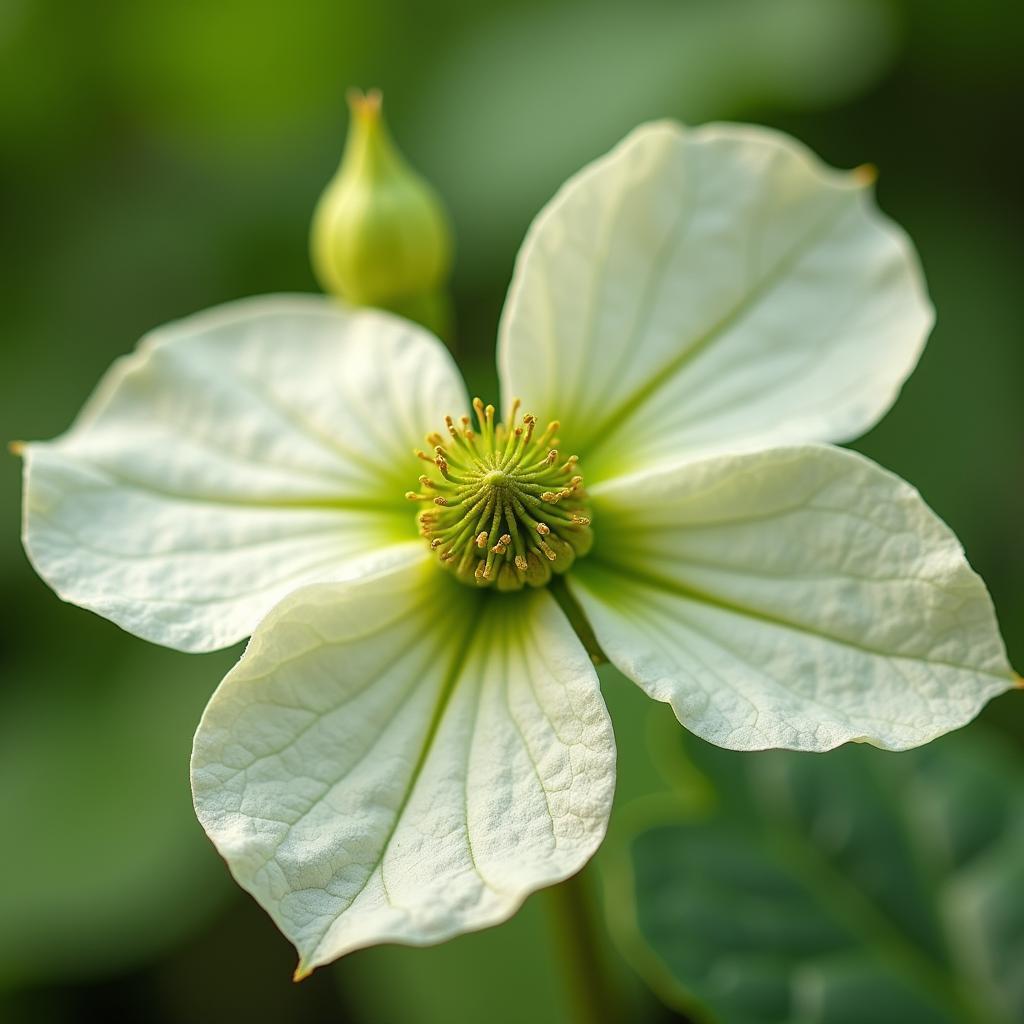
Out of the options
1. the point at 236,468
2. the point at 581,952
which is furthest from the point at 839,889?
the point at 236,468

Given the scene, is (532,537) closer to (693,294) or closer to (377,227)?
(693,294)

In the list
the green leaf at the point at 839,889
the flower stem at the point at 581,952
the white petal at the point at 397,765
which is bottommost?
the green leaf at the point at 839,889

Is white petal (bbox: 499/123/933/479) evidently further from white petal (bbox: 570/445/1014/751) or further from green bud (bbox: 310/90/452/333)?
green bud (bbox: 310/90/452/333)

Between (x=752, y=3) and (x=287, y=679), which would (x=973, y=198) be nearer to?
(x=752, y=3)

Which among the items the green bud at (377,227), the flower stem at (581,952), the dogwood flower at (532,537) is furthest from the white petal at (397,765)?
the green bud at (377,227)

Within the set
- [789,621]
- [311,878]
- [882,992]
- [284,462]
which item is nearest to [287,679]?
[311,878]

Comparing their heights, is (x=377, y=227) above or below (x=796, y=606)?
above

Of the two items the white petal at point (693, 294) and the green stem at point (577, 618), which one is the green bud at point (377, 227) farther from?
the green stem at point (577, 618)
